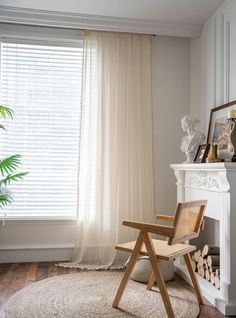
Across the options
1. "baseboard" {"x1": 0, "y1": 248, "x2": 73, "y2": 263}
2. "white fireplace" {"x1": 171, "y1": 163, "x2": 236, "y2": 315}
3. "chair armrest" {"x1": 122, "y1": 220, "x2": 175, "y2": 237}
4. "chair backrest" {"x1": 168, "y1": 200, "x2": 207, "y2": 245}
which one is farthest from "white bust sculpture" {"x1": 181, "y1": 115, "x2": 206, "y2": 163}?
"baseboard" {"x1": 0, "y1": 248, "x2": 73, "y2": 263}

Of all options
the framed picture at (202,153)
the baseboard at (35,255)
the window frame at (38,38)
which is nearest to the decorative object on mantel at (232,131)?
the framed picture at (202,153)

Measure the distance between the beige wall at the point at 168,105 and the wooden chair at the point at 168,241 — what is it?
52.3 inches

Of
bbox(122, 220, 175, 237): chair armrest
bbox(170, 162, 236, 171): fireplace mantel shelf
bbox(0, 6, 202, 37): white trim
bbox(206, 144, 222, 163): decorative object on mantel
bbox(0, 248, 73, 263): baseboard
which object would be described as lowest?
bbox(0, 248, 73, 263): baseboard

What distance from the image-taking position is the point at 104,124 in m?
3.71

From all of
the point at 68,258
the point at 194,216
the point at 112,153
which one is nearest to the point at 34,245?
the point at 68,258

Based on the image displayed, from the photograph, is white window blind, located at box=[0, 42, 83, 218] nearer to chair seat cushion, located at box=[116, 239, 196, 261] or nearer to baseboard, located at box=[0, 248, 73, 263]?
baseboard, located at box=[0, 248, 73, 263]

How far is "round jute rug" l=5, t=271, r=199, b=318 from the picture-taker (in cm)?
234

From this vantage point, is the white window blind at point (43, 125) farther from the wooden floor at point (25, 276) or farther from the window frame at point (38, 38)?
the wooden floor at point (25, 276)

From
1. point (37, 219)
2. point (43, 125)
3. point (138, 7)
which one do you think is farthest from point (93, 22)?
point (37, 219)

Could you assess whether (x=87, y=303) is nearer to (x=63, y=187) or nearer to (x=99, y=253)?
(x=99, y=253)

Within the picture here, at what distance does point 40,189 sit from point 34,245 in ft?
2.02

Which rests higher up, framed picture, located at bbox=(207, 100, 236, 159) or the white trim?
the white trim

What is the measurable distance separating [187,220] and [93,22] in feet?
7.75

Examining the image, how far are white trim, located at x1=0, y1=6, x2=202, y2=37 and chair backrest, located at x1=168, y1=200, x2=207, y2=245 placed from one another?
213 centimetres
